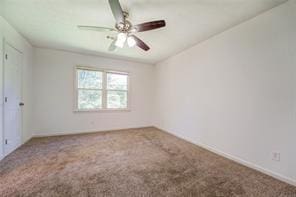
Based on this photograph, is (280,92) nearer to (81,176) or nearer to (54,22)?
(81,176)

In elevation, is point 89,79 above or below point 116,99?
above

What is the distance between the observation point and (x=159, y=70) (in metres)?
5.14

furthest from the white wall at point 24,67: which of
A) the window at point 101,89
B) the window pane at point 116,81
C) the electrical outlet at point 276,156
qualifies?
the electrical outlet at point 276,156

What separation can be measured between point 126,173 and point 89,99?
3005mm

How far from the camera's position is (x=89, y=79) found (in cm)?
443

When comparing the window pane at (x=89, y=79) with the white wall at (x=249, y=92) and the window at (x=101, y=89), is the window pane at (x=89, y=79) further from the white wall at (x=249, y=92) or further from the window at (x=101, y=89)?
the white wall at (x=249, y=92)

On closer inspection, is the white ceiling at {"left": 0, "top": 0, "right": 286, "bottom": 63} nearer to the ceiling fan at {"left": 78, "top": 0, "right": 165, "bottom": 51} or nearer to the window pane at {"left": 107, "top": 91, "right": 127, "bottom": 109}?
the ceiling fan at {"left": 78, "top": 0, "right": 165, "bottom": 51}

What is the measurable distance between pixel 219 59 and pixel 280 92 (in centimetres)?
122

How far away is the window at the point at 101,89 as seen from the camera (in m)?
4.33

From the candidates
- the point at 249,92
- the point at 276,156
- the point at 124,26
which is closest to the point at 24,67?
the point at 124,26

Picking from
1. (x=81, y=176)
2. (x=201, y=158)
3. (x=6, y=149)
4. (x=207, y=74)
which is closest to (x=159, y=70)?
(x=207, y=74)

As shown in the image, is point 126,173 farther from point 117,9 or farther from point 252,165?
point 117,9

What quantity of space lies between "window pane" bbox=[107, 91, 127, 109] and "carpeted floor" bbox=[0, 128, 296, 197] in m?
1.81

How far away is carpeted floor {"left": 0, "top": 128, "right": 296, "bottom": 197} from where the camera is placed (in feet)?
5.56
